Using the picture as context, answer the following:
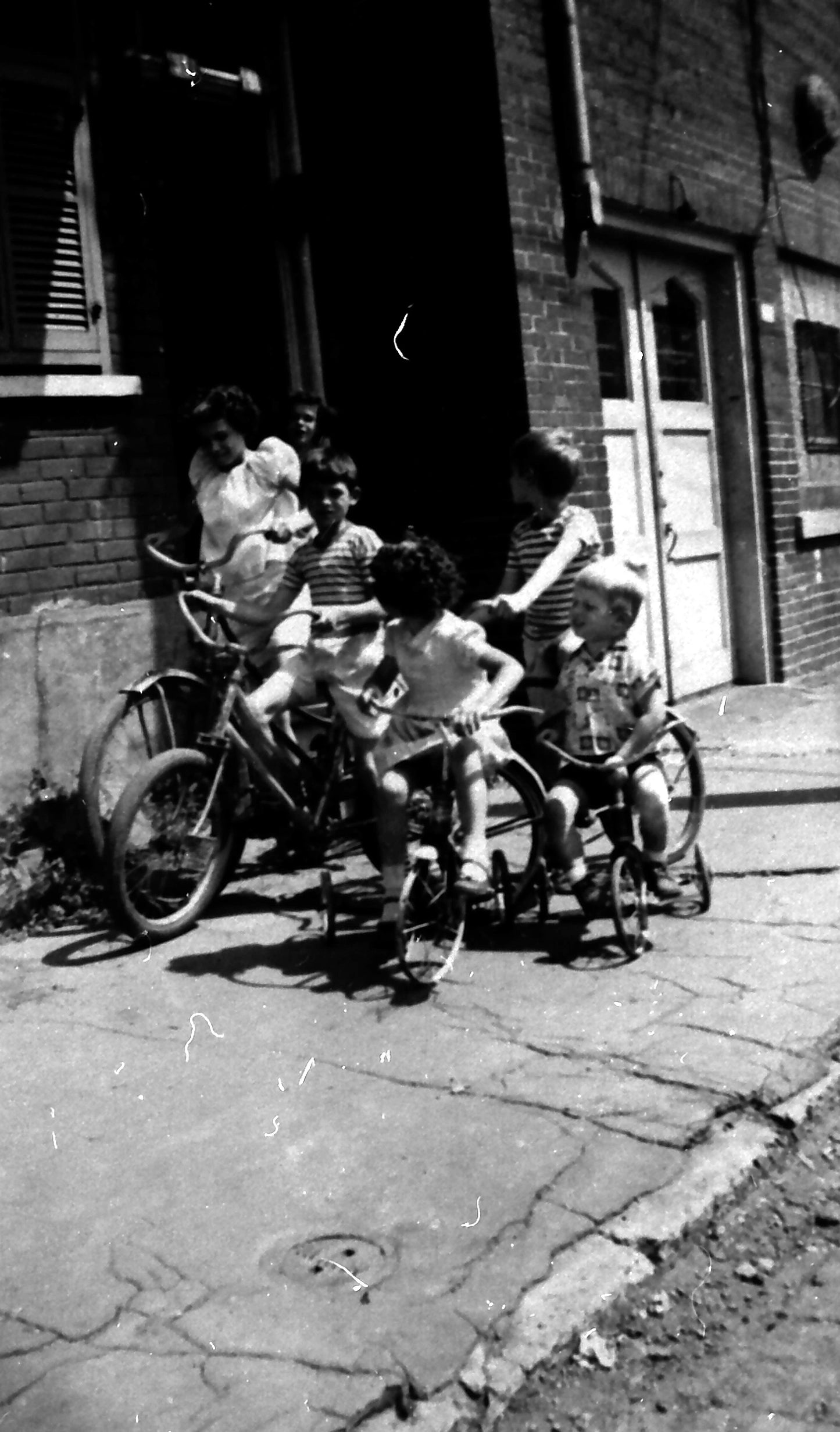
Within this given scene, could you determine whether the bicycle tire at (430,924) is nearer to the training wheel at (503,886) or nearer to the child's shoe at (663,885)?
the training wheel at (503,886)

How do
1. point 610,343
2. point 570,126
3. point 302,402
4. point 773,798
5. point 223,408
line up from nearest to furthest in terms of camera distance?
point 223,408 < point 773,798 < point 302,402 < point 570,126 < point 610,343

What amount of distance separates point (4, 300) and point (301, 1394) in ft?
17.1

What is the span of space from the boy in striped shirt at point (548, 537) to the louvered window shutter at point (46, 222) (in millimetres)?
2256

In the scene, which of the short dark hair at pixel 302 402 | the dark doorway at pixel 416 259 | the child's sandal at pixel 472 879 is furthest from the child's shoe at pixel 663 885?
the short dark hair at pixel 302 402

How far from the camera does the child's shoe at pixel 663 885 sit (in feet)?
17.3

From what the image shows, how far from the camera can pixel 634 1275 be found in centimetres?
293

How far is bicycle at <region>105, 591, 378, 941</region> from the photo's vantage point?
5.29 metres

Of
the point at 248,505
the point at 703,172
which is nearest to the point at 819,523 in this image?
the point at 703,172

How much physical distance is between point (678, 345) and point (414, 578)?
5.72 m

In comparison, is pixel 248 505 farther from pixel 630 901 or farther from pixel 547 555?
pixel 630 901

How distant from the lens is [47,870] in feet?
19.1

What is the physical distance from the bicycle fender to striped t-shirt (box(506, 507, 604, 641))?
1.21 metres

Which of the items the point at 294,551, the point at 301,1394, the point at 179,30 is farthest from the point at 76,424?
the point at 301,1394

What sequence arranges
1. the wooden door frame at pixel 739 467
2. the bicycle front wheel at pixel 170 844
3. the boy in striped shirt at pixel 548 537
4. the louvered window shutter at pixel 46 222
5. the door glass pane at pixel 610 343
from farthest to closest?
the wooden door frame at pixel 739 467
the door glass pane at pixel 610 343
the louvered window shutter at pixel 46 222
the boy in striped shirt at pixel 548 537
the bicycle front wheel at pixel 170 844
